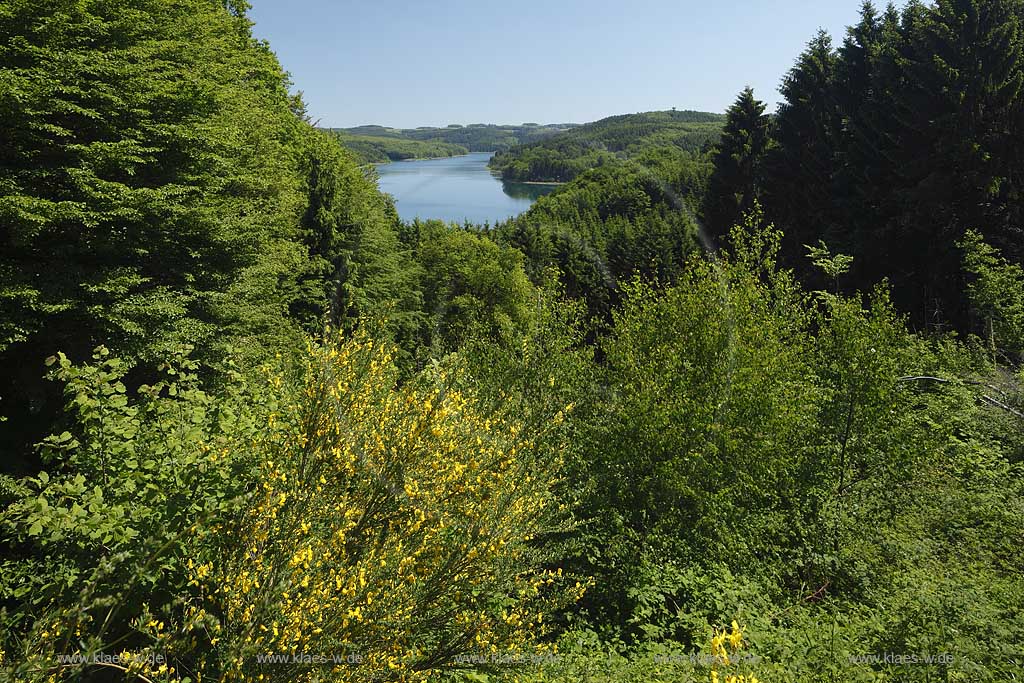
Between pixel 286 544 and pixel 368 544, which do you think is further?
pixel 368 544

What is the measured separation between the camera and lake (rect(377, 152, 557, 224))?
81344mm

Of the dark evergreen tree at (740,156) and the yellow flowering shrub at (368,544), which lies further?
the dark evergreen tree at (740,156)

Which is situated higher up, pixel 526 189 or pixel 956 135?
pixel 526 189

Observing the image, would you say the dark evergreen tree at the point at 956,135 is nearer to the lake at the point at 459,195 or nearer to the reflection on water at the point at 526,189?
the lake at the point at 459,195

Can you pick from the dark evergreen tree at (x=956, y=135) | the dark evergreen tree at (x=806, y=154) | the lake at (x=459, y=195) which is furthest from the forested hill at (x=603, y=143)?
the dark evergreen tree at (x=956, y=135)

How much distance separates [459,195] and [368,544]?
10790 cm

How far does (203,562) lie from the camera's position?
12.5 ft

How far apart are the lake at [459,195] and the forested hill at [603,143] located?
5009mm

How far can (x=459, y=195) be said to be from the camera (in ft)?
351

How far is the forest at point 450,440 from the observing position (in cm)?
372

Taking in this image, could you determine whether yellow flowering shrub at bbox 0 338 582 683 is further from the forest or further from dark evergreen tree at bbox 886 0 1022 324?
dark evergreen tree at bbox 886 0 1022 324

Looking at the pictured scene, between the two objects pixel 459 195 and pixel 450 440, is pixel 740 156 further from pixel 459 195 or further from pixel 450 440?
pixel 459 195

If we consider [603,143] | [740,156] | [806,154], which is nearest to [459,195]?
[603,143]

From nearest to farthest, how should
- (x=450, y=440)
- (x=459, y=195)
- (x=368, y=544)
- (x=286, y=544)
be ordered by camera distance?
(x=286, y=544) → (x=368, y=544) → (x=450, y=440) → (x=459, y=195)
